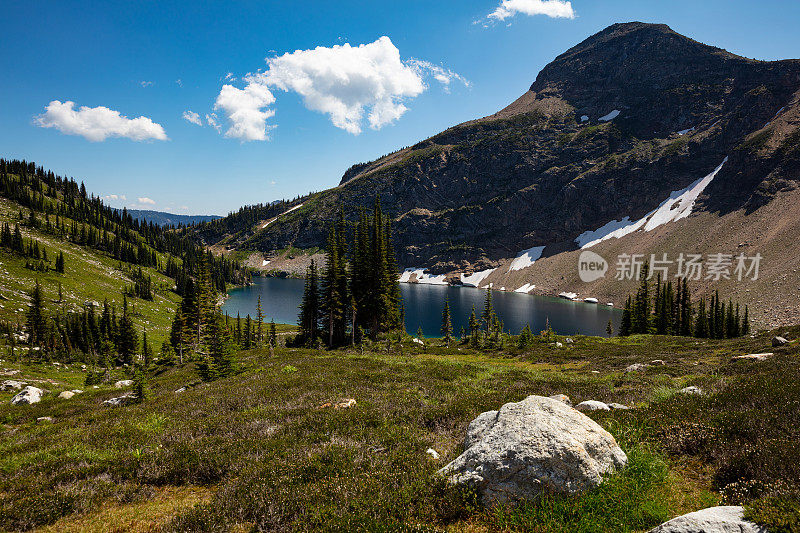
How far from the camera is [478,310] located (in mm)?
127062

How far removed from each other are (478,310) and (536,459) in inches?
4955

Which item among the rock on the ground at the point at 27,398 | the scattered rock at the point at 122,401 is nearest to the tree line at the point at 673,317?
the scattered rock at the point at 122,401

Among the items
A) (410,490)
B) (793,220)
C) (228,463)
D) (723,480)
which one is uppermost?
(793,220)

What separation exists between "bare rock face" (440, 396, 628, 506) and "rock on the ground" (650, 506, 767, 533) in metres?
1.58

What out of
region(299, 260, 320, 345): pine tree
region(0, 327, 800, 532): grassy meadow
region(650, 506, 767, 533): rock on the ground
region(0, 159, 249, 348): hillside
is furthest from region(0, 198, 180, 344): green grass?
region(650, 506, 767, 533): rock on the ground

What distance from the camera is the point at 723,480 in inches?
217

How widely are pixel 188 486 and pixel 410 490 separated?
533 centimetres

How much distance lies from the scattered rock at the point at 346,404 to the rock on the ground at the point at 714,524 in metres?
9.34

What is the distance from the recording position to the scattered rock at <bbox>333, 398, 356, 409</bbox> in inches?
451

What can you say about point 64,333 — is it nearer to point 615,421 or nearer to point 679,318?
point 615,421

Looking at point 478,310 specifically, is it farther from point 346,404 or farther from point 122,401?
point 346,404

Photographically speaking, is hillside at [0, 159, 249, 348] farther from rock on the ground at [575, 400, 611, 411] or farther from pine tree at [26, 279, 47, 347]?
rock on the ground at [575, 400, 611, 411]

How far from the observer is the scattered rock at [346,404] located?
1146 cm

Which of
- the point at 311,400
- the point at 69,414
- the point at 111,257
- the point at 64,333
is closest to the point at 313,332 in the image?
the point at 69,414
